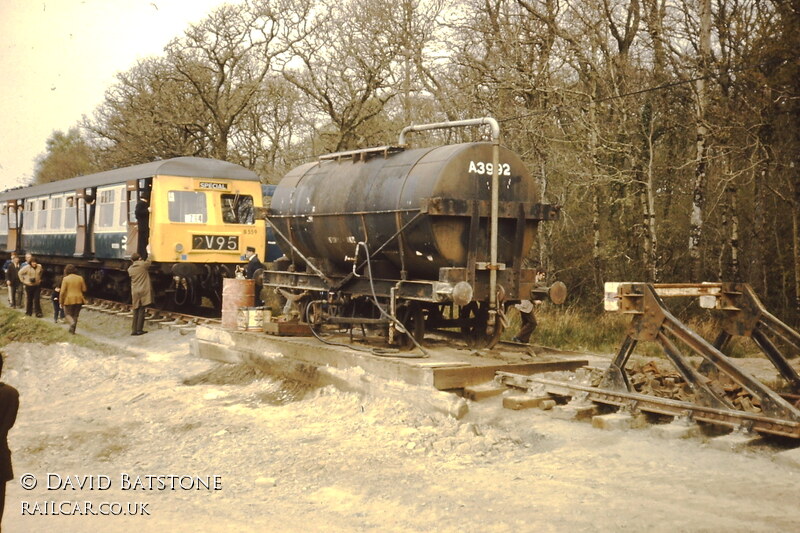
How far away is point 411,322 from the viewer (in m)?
11.1

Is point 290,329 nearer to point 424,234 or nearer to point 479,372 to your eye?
point 424,234

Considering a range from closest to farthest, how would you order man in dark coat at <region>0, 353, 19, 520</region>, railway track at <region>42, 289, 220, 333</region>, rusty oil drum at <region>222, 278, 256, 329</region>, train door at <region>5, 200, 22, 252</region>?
man in dark coat at <region>0, 353, 19, 520</region> → rusty oil drum at <region>222, 278, 256, 329</region> → railway track at <region>42, 289, 220, 333</region> → train door at <region>5, 200, 22, 252</region>

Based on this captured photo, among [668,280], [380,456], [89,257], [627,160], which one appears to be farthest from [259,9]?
[380,456]

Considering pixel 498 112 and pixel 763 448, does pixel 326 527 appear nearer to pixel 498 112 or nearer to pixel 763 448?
pixel 763 448

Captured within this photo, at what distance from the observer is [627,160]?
2012 centimetres

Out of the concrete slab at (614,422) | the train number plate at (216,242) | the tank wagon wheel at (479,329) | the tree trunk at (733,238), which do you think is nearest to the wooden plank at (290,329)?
the tank wagon wheel at (479,329)

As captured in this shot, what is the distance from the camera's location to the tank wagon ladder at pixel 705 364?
23.5ft

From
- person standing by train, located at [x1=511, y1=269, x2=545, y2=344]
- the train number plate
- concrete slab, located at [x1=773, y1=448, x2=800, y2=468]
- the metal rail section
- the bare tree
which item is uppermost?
the bare tree

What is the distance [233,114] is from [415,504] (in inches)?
1073

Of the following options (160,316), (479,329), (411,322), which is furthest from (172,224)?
(479,329)

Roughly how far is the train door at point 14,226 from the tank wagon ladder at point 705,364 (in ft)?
77.8

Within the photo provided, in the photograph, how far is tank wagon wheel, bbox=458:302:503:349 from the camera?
36.0ft

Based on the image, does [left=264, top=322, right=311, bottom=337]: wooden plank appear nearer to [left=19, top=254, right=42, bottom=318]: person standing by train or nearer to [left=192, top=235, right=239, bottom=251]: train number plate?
[left=192, top=235, right=239, bottom=251]: train number plate

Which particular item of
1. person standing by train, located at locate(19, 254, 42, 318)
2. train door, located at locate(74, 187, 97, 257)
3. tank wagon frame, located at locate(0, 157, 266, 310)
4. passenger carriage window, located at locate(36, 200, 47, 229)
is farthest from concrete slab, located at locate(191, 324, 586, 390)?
passenger carriage window, located at locate(36, 200, 47, 229)
